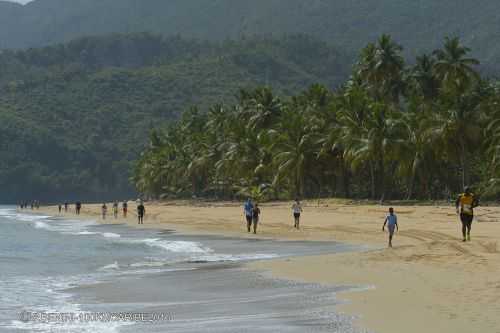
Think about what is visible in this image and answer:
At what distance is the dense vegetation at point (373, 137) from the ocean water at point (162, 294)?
83.2 ft

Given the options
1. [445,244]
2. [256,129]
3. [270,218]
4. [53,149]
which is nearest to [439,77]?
[256,129]

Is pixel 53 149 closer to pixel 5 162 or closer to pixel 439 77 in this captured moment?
pixel 5 162

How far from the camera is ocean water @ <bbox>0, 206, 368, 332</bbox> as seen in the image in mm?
10023

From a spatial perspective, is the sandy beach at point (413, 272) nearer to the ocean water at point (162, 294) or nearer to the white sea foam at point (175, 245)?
the ocean water at point (162, 294)

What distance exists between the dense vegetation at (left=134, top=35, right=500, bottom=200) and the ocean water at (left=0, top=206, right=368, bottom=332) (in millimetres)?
25366

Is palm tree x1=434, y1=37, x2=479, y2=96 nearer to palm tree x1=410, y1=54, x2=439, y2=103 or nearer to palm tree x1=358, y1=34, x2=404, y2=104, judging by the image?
palm tree x1=410, y1=54, x2=439, y2=103

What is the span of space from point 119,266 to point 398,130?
32.7 m

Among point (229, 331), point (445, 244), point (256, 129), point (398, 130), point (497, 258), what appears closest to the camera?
point (229, 331)

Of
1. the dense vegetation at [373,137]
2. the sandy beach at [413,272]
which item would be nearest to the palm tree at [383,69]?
the dense vegetation at [373,137]

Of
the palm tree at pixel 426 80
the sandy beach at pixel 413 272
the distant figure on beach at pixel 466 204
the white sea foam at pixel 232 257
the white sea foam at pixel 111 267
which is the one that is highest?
the palm tree at pixel 426 80

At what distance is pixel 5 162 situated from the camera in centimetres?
18612

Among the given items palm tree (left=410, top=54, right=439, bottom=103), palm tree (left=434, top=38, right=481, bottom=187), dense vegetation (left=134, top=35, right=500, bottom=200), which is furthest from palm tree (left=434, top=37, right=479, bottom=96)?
palm tree (left=434, top=38, right=481, bottom=187)

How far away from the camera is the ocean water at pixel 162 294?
1002cm

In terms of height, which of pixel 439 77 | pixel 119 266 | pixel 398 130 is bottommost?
pixel 119 266
